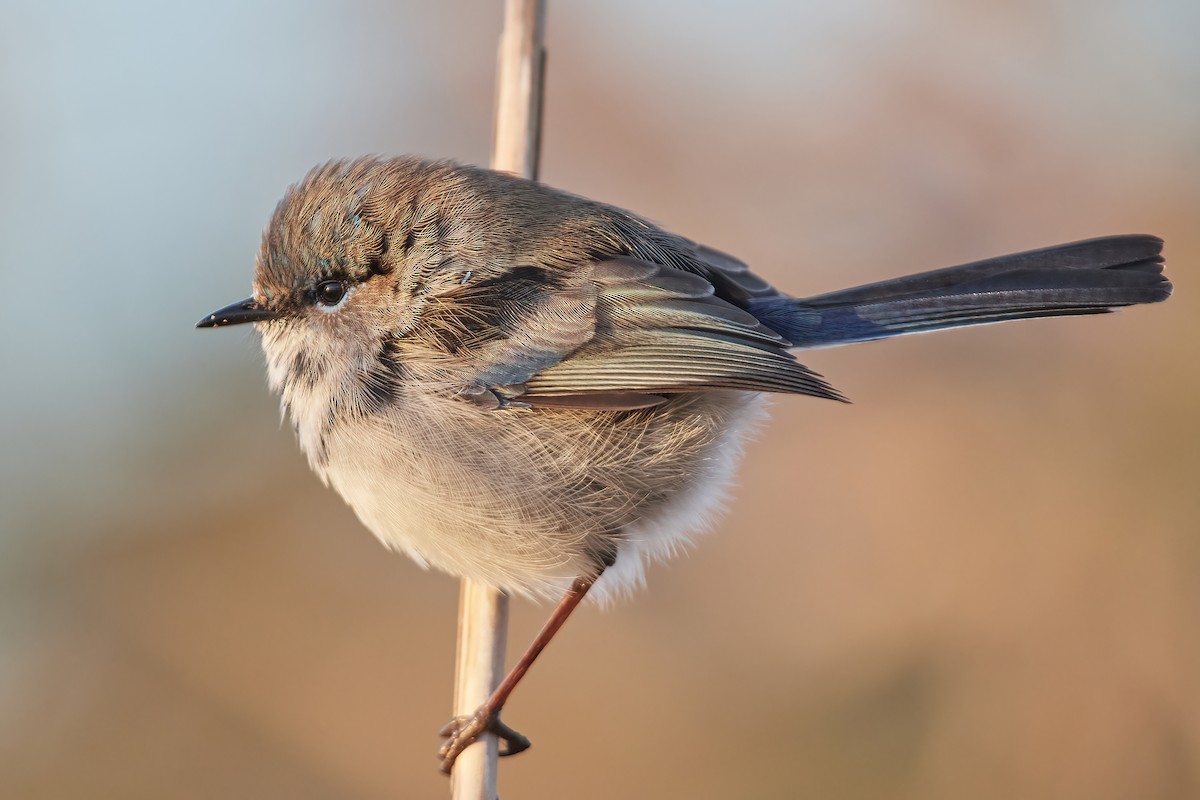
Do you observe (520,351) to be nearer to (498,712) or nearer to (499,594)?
(499,594)

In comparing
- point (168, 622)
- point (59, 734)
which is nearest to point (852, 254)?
point (168, 622)

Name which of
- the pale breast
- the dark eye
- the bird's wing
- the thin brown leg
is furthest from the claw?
the dark eye

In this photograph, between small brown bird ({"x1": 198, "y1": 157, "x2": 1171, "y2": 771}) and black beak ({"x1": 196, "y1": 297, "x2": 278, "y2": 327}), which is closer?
small brown bird ({"x1": 198, "y1": 157, "x2": 1171, "y2": 771})

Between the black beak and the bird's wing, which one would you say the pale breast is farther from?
the black beak

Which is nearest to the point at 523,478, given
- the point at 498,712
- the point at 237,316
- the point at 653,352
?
the point at 653,352

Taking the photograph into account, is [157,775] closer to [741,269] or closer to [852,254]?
[741,269]

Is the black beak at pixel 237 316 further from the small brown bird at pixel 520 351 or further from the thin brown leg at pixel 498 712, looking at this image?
the thin brown leg at pixel 498 712
